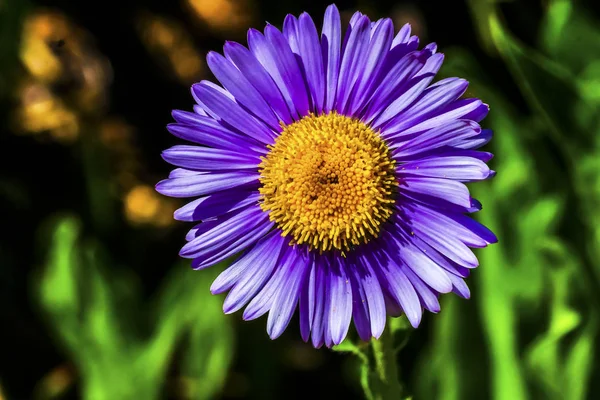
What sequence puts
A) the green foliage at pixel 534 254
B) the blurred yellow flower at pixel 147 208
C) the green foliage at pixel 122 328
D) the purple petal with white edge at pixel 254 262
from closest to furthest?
1. the purple petal with white edge at pixel 254 262
2. the green foliage at pixel 534 254
3. the green foliage at pixel 122 328
4. the blurred yellow flower at pixel 147 208

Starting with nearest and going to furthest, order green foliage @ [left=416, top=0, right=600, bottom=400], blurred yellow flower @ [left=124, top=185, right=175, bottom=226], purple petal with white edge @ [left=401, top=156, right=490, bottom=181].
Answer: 1. purple petal with white edge @ [left=401, top=156, right=490, bottom=181]
2. green foliage @ [left=416, top=0, right=600, bottom=400]
3. blurred yellow flower @ [left=124, top=185, right=175, bottom=226]

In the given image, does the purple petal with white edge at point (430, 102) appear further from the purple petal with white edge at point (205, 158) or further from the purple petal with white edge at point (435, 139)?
the purple petal with white edge at point (205, 158)

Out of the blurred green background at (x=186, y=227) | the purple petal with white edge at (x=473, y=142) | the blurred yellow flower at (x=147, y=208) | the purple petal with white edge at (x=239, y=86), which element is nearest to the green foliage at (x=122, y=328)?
the blurred green background at (x=186, y=227)

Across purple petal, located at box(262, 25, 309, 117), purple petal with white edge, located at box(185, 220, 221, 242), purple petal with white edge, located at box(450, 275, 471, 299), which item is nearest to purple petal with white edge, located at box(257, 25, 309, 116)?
purple petal, located at box(262, 25, 309, 117)

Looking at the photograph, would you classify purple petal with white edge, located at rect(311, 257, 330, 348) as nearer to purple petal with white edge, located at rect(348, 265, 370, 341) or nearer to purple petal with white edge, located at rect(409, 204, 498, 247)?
purple petal with white edge, located at rect(348, 265, 370, 341)

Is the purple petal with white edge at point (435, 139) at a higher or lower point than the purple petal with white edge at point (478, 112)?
lower

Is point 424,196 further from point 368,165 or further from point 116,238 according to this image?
point 116,238

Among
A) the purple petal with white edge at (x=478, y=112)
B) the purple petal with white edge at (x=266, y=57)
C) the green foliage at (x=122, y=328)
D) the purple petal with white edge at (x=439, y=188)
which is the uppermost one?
the purple petal with white edge at (x=478, y=112)

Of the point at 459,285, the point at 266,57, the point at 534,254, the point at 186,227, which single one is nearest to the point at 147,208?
the point at 186,227

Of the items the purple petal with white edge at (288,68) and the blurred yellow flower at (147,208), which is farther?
the blurred yellow flower at (147,208)
